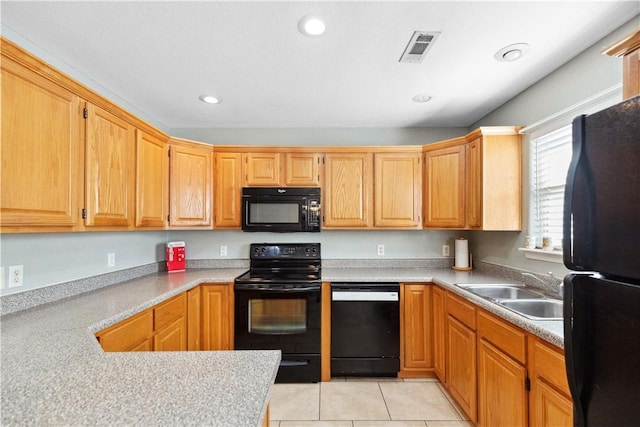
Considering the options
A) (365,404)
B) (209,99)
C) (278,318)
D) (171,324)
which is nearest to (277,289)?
(278,318)

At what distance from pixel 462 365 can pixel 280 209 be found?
78.0 inches

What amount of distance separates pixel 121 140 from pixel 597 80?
3.06 meters

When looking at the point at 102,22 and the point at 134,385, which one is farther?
the point at 102,22

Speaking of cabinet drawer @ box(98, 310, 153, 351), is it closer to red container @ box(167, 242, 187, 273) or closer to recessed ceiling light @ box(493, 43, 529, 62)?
red container @ box(167, 242, 187, 273)

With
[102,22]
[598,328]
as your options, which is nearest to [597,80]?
[598,328]

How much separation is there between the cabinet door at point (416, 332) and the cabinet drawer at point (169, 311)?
1.86 m

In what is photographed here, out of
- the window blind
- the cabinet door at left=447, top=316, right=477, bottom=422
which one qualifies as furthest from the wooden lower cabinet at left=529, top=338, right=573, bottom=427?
the window blind

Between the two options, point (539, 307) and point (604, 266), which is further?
point (539, 307)

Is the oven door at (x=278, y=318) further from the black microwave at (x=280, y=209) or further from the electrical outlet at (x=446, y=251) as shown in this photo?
the electrical outlet at (x=446, y=251)

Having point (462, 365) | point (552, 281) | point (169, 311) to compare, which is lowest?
point (462, 365)

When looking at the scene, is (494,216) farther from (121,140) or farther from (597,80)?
(121,140)

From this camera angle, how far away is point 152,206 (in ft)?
7.75

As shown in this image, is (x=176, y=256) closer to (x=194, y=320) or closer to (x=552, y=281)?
(x=194, y=320)

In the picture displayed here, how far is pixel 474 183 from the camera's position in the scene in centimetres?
240
